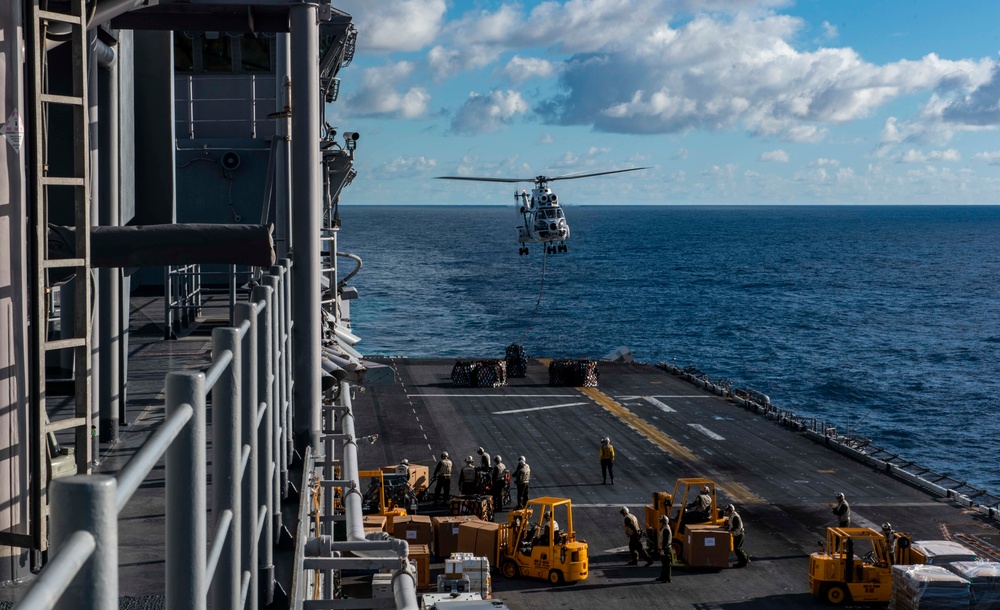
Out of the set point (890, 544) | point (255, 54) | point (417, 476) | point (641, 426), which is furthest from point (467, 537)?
point (641, 426)

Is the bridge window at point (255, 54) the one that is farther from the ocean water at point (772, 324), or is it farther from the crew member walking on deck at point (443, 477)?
the ocean water at point (772, 324)

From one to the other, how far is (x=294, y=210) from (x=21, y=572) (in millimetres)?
4587

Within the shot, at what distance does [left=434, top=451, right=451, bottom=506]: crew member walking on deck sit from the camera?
2675 centimetres

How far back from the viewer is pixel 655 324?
9219 centimetres

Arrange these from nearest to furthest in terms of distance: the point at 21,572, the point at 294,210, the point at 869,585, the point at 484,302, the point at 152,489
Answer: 1. the point at 21,572
2. the point at 152,489
3. the point at 294,210
4. the point at 869,585
5. the point at 484,302

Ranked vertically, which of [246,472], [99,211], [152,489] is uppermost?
[99,211]

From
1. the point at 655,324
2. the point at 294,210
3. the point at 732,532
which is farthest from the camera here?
the point at 655,324

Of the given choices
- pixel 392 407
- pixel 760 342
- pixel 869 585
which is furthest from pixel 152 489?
pixel 760 342

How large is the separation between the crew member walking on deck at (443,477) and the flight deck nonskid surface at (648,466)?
51 centimetres

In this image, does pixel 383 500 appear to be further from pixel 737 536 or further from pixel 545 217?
pixel 545 217

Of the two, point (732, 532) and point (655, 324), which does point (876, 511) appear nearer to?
point (732, 532)

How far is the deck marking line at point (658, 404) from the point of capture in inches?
1620

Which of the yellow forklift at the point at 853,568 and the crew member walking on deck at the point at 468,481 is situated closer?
the yellow forklift at the point at 853,568

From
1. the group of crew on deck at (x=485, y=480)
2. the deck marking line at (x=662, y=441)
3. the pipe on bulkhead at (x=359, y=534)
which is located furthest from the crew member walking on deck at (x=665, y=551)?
the pipe on bulkhead at (x=359, y=534)
